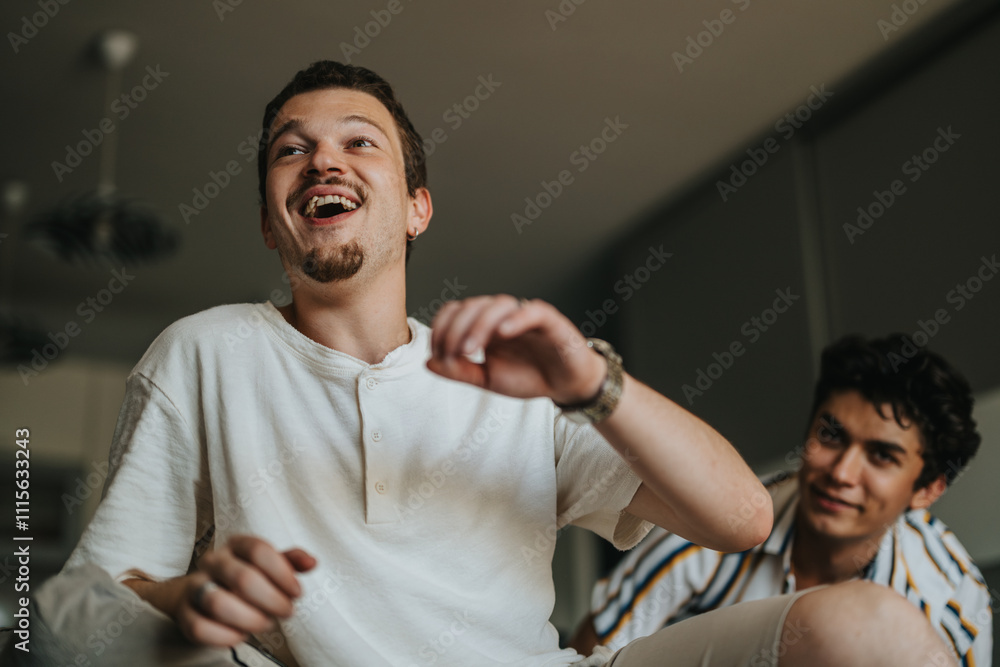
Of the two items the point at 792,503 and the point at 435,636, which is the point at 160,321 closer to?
the point at 792,503

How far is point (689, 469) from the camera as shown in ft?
2.77

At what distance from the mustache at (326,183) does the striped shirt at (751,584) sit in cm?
106

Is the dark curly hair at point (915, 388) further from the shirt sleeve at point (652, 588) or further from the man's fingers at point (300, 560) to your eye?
the man's fingers at point (300, 560)

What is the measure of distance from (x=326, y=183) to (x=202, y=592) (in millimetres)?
627

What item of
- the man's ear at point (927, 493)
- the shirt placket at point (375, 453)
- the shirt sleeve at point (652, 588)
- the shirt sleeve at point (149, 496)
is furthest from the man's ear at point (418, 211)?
the man's ear at point (927, 493)

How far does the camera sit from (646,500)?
0.95 metres

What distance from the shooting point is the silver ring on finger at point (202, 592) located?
63 centimetres

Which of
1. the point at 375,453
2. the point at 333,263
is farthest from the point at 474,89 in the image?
the point at 375,453

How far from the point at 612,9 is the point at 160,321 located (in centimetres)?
323

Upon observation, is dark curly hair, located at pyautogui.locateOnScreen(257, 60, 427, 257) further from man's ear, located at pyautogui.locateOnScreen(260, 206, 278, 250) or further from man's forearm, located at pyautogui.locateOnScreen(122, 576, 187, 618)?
man's forearm, located at pyautogui.locateOnScreen(122, 576, 187, 618)

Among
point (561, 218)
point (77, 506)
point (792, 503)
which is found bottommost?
point (77, 506)

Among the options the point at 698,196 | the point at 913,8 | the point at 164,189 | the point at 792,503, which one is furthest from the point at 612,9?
the point at 164,189

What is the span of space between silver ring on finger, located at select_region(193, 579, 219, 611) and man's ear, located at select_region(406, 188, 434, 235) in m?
0.77

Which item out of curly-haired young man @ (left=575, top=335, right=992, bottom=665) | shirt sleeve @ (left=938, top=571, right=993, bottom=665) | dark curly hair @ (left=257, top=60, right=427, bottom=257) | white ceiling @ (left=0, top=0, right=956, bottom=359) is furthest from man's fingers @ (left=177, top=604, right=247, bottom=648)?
white ceiling @ (left=0, top=0, right=956, bottom=359)
